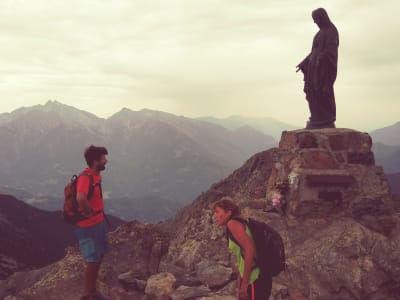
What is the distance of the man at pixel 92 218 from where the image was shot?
4.50 meters

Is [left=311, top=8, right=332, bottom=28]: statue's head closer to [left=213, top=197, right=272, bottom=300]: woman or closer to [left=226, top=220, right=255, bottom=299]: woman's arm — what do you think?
[left=213, top=197, right=272, bottom=300]: woman

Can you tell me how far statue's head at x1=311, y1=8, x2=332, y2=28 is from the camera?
24.2 ft

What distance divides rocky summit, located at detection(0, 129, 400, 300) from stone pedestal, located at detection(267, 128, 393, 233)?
0.02m

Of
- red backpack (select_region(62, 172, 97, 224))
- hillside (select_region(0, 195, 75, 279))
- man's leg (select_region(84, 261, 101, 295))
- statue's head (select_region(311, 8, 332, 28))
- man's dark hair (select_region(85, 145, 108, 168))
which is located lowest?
hillside (select_region(0, 195, 75, 279))

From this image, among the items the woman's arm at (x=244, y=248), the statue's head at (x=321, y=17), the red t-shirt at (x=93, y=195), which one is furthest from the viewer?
the statue's head at (x=321, y=17)

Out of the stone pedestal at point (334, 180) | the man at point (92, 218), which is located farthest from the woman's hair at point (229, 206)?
the stone pedestal at point (334, 180)

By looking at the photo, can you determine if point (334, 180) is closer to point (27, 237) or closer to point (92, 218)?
point (92, 218)

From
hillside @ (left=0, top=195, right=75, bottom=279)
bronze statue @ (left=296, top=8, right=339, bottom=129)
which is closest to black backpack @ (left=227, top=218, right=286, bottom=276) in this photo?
bronze statue @ (left=296, top=8, right=339, bottom=129)

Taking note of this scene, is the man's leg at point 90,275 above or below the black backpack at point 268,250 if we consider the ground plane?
below

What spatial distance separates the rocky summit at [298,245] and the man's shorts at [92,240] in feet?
4.06

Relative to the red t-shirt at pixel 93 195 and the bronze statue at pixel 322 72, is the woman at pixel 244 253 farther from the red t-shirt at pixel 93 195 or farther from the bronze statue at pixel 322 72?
the bronze statue at pixel 322 72

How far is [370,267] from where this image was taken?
5625 mm

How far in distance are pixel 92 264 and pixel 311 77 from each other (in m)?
5.61

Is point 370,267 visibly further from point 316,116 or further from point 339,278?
point 316,116
